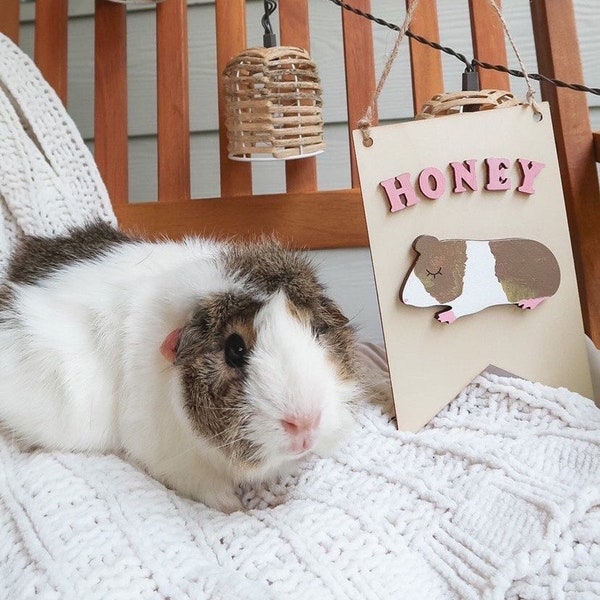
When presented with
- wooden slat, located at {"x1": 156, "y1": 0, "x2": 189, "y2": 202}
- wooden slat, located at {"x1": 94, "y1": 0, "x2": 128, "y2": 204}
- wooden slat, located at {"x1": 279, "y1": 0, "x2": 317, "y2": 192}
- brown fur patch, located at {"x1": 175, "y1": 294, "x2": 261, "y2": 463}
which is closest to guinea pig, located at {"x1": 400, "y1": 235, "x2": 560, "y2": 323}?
brown fur patch, located at {"x1": 175, "y1": 294, "x2": 261, "y2": 463}

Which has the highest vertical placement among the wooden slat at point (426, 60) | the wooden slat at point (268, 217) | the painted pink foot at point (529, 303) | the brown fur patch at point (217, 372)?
the wooden slat at point (426, 60)

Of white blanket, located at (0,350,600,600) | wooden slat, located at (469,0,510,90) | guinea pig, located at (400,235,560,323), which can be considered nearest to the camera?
white blanket, located at (0,350,600,600)

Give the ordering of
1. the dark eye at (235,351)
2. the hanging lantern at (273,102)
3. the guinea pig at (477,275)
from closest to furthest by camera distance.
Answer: the dark eye at (235,351), the guinea pig at (477,275), the hanging lantern at (273,102)

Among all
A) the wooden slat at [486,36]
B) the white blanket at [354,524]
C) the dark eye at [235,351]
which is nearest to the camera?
the white blanket at [354,524]

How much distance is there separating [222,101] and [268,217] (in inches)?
10.3

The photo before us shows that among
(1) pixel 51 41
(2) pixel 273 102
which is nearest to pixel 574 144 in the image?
(2) pixel 273 102

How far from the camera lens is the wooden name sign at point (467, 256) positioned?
0.83m

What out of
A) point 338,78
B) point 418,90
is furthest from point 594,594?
point 338,78

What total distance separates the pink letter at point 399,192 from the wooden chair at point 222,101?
1.07 feet

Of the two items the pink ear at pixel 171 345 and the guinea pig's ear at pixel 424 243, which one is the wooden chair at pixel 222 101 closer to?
the guinea pig's ear at pixel 424 243

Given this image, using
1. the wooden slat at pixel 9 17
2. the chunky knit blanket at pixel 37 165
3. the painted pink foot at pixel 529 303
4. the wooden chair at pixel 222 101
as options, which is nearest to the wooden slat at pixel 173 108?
the wooden chair at pixel 222 101

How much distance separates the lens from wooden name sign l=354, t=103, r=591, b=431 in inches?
32.5

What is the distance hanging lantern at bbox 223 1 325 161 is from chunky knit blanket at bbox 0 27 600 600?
493 mm

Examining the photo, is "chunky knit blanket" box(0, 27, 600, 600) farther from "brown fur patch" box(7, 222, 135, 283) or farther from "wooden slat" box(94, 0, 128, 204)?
"wooden slat" box(94, 0, 128, 204)
